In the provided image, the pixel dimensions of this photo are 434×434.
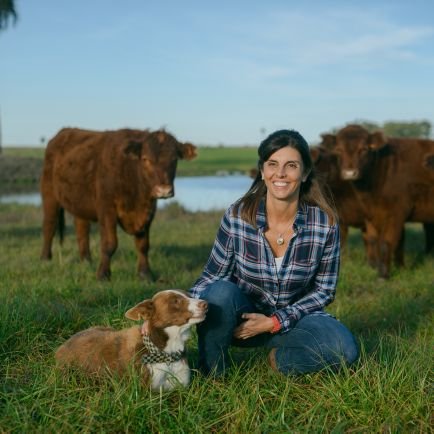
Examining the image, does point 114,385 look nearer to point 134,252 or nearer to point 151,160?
point 151,160

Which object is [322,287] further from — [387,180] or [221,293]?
[387,180]

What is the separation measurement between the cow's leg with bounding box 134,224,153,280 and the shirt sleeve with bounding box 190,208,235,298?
3910 millimetres

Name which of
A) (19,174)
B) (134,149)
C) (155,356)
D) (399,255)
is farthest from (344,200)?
(19,174)

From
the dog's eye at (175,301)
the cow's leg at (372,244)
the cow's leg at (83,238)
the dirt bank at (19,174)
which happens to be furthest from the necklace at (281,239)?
the dirt bank at (19,174)

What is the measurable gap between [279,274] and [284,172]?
625mm

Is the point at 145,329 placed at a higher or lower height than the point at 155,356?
higher

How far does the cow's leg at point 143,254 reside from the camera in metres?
8.44

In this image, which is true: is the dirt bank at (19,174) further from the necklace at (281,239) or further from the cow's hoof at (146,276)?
the necklace at (281,239)

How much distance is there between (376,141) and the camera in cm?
932

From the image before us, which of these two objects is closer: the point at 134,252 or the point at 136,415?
the point at 136,415

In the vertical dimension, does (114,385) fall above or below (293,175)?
below

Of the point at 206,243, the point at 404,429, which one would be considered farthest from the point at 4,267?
the point at 404,429

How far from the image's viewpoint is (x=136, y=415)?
3439 millimetres

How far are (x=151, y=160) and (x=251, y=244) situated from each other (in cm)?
425
